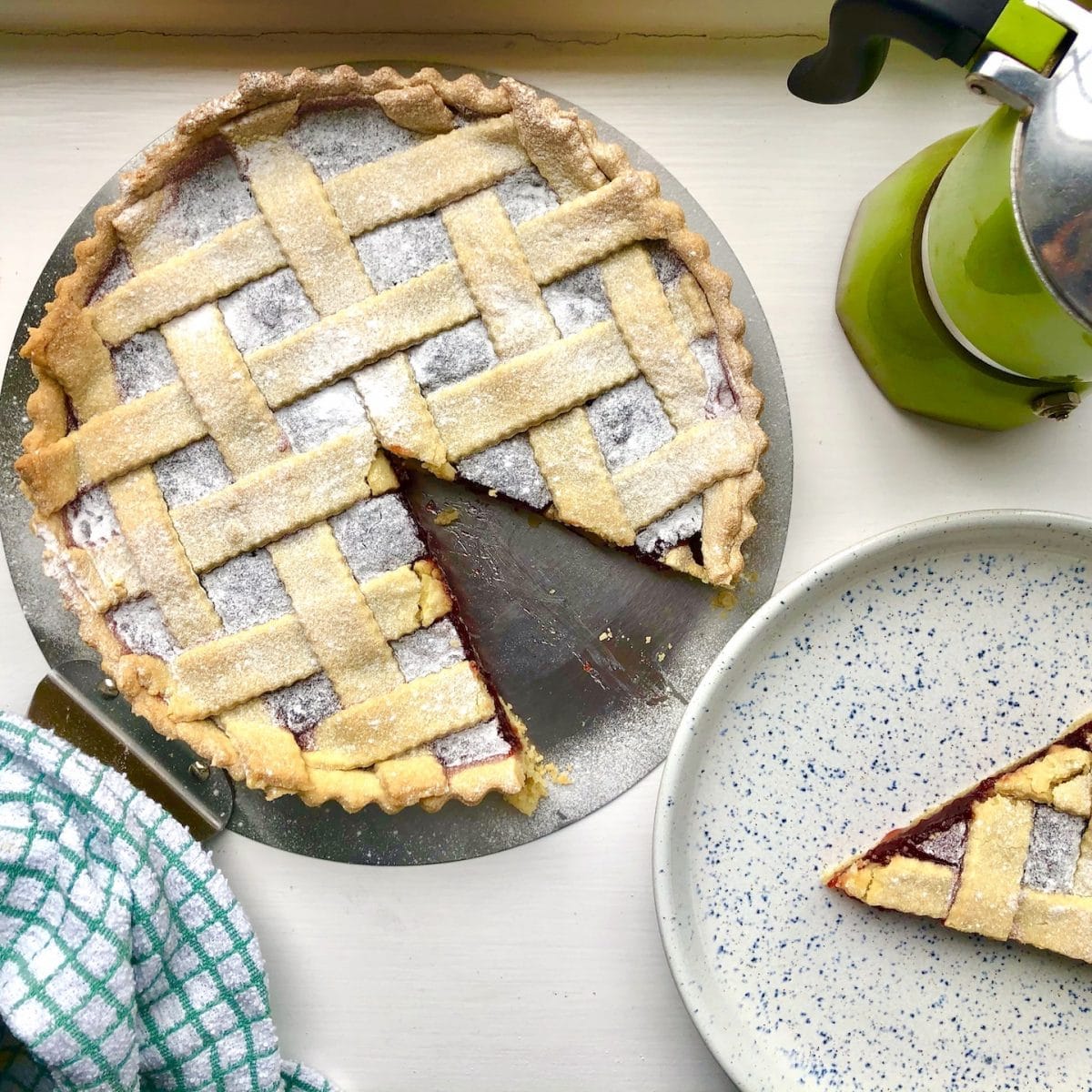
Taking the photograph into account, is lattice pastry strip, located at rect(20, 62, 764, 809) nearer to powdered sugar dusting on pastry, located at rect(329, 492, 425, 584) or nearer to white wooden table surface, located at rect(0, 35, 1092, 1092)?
powdered sugar dusting on pastry, located at rect(329, 492, 425, 584)

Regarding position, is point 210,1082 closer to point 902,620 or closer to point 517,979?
point 517,979

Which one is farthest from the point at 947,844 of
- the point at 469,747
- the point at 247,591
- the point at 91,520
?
the point at 91,520

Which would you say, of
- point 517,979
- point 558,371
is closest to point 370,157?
point 558,371

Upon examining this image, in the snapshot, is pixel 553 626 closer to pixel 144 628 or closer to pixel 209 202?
pixel 144 628

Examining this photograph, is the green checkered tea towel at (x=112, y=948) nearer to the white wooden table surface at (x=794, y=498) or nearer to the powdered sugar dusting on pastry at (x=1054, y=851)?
the white wooden table surface at (x=794, y=498)

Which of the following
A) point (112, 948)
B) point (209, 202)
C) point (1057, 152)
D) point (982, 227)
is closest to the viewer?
point (1057, 152)

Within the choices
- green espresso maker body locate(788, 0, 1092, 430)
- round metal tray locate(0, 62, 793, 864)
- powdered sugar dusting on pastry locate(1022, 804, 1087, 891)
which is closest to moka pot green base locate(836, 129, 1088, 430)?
green espresso maker body locate(788, 0, 1092, 430)
